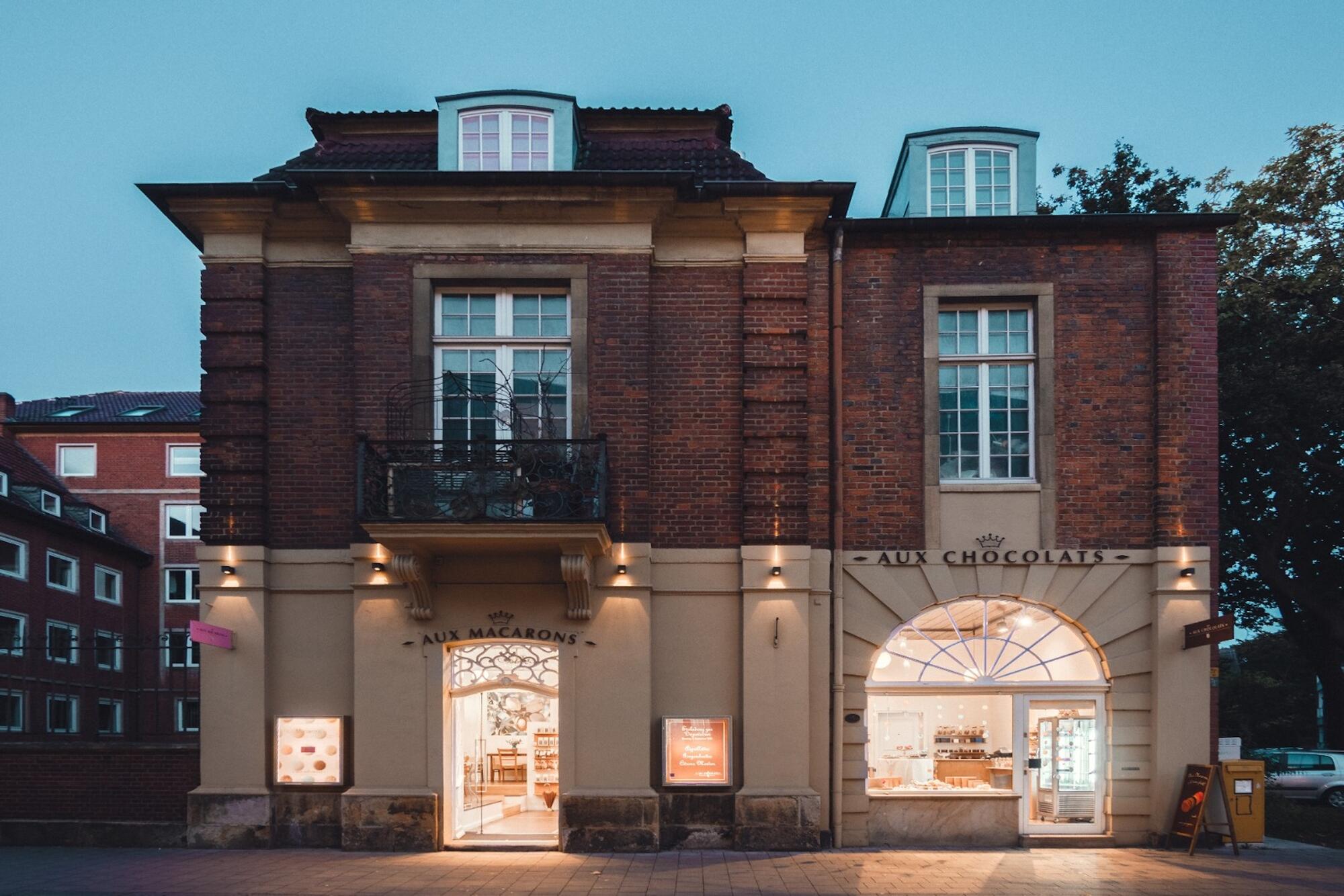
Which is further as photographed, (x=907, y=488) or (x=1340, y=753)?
(x=1340, y=753)

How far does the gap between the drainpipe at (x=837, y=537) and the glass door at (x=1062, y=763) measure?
2.37 meters

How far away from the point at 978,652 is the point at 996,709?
782 millimetres

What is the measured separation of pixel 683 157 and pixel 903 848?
9335 mm

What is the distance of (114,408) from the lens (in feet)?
155

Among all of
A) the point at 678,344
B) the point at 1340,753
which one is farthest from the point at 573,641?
the point at 1340,753

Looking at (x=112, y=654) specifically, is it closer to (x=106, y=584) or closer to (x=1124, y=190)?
(x=106, y=584)

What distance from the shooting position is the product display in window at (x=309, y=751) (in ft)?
47.6

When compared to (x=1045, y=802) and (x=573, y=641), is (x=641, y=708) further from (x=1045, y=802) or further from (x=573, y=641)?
(x=1045, y=802)

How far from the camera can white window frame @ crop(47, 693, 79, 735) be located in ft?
102

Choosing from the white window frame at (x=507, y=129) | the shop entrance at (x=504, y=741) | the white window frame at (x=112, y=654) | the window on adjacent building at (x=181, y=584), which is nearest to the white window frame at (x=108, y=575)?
the white window frame at (x=112, y=654)

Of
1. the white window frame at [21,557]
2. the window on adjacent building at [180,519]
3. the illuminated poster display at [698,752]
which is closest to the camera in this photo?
the illuminated poster display at [698,752]

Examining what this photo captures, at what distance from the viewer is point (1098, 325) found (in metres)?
15.3

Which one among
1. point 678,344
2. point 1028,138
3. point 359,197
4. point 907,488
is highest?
point 1028,138

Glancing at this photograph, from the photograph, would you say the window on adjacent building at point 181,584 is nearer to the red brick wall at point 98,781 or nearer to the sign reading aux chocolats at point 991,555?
the red brick wall at point 98,781
